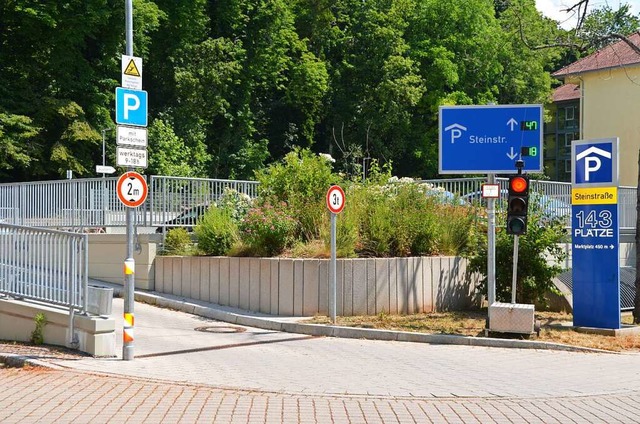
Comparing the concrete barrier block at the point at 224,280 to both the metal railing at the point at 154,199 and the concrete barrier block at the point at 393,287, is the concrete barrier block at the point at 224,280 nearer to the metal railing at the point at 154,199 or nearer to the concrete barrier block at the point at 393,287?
the metal railing at the point at 154,199

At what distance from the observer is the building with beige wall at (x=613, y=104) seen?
138 feet

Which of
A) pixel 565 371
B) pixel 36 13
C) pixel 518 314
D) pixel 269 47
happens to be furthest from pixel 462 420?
pixel 269 47

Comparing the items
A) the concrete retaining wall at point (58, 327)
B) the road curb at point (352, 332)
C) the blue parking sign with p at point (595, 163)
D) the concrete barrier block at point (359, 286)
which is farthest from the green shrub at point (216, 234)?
the blue parking sign with p at point (595, 163)

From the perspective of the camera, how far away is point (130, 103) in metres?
10.9

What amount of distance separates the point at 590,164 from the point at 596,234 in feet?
4.50

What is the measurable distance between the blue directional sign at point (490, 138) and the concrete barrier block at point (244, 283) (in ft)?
15.1

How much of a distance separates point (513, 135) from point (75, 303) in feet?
28.4

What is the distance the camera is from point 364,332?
13484 mm

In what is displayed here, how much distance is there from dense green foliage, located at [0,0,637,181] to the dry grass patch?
23632 mm

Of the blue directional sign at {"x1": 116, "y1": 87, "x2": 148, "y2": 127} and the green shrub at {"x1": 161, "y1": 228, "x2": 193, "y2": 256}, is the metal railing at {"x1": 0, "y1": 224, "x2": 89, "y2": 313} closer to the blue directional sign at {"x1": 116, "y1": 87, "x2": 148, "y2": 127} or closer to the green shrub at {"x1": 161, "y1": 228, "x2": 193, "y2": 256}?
the blue directional sign at {"x1": 116, "y1": 87, "x2": 148, "y2": 127}

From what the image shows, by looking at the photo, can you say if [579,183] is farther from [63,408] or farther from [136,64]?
[63,408]

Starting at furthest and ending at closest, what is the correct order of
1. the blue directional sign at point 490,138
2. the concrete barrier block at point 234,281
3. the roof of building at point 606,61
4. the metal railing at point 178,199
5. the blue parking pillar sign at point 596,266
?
the roof of building at point 606,61 < the metal railing at point 178,199 < the concrete barrier block at point 234,281 < the blue directional sign at point 490,138 < the blue parking pillar sign at point 596,266

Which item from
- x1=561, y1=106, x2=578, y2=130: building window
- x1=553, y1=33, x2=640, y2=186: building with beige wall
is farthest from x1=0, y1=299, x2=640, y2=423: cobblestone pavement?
x1=561, y1=106, x2=578, y2=130: building window

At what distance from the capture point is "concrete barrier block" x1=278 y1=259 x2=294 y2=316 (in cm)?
1505
